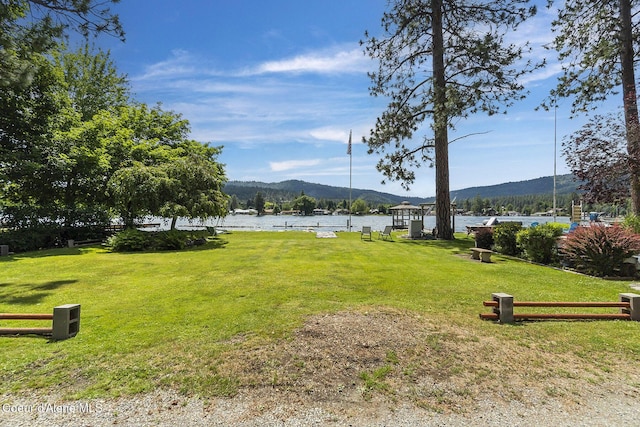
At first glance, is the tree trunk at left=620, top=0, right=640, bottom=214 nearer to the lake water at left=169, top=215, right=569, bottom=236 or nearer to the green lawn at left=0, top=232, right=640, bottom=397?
the green lawn at left=0, top=232, right=640, bottom=397

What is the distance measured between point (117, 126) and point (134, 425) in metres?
21.9

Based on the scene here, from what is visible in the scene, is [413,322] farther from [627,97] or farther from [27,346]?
[627,97]

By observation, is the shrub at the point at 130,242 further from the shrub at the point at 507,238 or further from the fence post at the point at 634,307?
the fence post at the point at 634,307

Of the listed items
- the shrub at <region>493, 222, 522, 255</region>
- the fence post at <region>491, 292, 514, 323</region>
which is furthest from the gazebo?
the fence post at <region>491, 292, 514, 323</region>

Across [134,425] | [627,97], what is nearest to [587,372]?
[134,425]

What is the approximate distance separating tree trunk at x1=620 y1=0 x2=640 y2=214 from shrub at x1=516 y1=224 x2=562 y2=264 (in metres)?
3.23

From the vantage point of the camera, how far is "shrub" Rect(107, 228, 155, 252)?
48.3 ft

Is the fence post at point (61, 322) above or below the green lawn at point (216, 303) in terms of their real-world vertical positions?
above

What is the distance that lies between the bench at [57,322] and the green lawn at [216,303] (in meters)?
0.15

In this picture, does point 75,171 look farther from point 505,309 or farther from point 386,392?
point 505,309

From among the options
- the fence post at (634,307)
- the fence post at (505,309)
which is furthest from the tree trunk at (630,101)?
the fence post at (505,309)

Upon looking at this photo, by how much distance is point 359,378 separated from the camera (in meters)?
3.65

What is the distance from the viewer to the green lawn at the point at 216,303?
3.82 m

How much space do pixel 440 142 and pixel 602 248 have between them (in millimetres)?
11253
